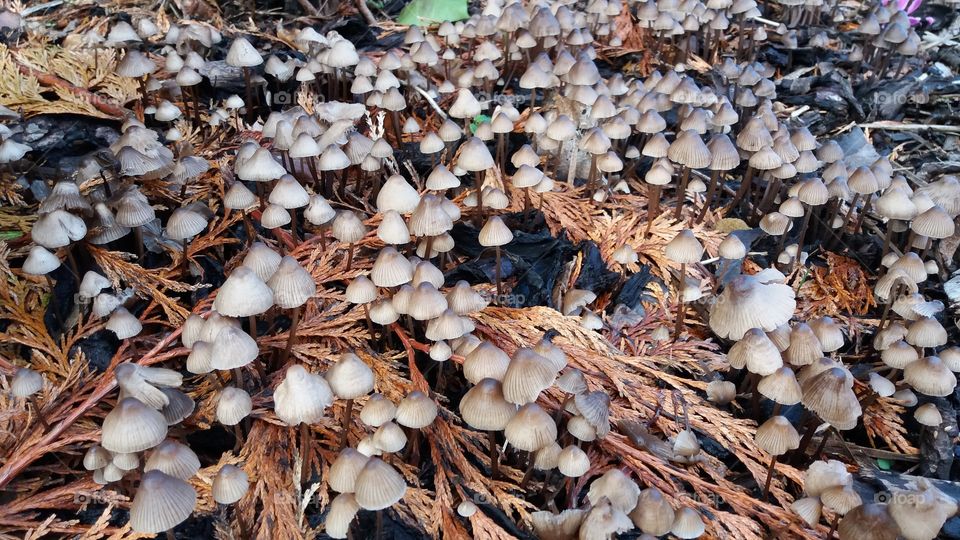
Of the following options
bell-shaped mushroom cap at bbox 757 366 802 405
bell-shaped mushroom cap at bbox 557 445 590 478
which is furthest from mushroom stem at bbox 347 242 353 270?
bell-shaped mushroom cap at bbox 757 366 802 405

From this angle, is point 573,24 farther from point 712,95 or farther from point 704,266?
point 704,266

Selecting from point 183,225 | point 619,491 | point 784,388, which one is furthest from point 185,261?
point 784,388

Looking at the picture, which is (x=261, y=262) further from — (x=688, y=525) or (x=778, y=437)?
(x=778, y=437)

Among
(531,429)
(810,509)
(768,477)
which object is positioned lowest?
(768,477)

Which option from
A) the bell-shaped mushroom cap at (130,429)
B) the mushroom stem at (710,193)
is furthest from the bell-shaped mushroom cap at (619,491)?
the mushroom stem at (710,193)

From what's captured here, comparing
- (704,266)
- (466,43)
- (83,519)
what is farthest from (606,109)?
(83,519)

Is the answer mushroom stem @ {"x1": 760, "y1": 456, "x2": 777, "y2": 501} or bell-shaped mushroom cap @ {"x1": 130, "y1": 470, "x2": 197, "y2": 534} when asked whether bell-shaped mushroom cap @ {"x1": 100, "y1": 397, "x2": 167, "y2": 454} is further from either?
mushroom stem @ {"x1": 760, "y1": 456, "x2": 777, "y2": 501}

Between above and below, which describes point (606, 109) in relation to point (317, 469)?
above
